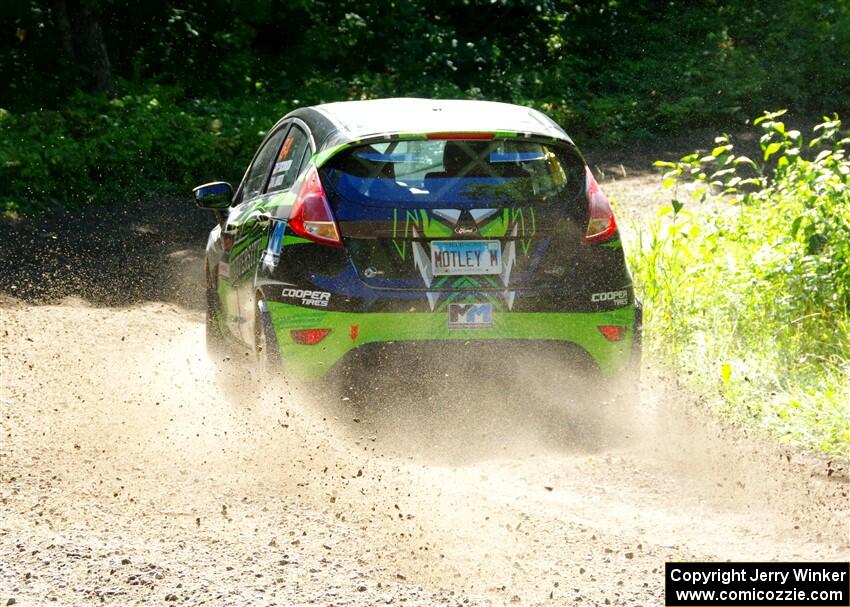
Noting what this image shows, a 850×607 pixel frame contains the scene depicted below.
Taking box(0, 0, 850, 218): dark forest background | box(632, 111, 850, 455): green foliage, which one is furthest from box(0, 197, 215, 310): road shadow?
box(632, 111, 850, 455): green foliage

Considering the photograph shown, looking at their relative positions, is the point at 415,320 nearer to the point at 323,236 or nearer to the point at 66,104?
the point at 323,236

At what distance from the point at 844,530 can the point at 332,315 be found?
8.30 ft

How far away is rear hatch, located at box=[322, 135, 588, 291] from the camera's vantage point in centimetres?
673

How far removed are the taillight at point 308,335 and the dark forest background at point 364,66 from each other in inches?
391

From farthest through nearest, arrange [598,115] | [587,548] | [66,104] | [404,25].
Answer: [404,25], [598,115], [66,104], [587,548]

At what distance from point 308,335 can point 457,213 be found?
93 centimetres

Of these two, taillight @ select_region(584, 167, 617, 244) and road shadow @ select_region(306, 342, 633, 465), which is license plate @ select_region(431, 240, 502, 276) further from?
taillight @ select_region(584, 167, 617, 244)

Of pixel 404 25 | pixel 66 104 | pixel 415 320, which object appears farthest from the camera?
pixel 404 25

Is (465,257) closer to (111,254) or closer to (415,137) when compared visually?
(415,137)

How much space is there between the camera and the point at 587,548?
5.52 meters

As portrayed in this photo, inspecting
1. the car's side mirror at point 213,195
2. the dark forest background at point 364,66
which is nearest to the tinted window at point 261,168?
the car's side mirror at point 213,195

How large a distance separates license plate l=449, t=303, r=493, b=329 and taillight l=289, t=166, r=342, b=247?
0.64 metres

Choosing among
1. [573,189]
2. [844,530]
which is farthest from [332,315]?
[844,530]

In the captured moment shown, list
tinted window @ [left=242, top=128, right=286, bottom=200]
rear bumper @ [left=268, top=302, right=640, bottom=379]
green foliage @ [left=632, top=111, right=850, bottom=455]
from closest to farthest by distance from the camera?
rear bumper @ [left=268, top=302, right=640, bottom=379] → green foliage @ [left=632, top=111, right=850, bottom=455] → tinted window @ [left=242, top=128, right=286, bottom=200]
